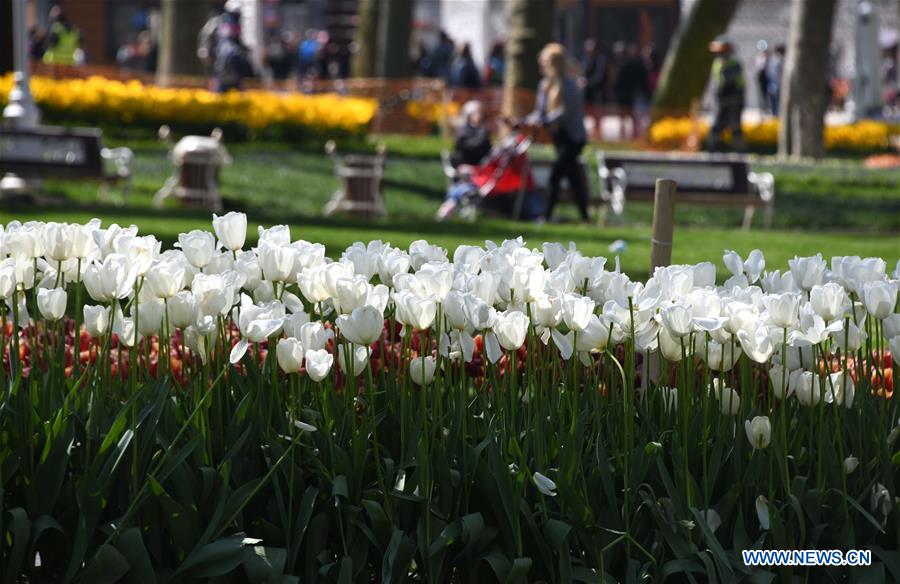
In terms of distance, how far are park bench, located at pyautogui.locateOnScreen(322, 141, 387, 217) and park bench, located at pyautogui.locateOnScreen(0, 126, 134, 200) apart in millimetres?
1998

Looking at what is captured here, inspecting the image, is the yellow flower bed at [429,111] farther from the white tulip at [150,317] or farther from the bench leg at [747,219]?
the white tulip at [150,317]

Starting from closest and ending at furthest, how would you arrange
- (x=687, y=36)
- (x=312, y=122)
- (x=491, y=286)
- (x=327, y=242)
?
(x=491, y=286) → (x=327, y=242) → (x=312, y=122) → (x=687, y=36)

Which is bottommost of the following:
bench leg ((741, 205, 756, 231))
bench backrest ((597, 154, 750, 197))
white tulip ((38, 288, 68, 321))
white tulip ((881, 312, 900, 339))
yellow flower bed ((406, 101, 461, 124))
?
bench leg ((741, 205, 756, 231))

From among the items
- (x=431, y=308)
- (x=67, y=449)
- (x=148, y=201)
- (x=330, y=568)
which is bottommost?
(x=148, y=201)

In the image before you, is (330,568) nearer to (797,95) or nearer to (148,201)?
(148,201)

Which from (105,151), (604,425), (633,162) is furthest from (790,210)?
(604,425)

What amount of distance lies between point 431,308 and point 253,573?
25.2 inches

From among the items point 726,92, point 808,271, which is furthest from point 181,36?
point 808,271

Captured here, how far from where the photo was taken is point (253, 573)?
316 centimetres

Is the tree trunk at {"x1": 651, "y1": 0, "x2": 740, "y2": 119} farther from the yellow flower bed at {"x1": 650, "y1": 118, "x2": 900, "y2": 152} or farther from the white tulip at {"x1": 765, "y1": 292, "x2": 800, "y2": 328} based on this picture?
the white tulip at {"x1": 765, "y1": 292, "x2": 800, "y2": 328}

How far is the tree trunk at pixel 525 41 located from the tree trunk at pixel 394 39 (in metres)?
2.81

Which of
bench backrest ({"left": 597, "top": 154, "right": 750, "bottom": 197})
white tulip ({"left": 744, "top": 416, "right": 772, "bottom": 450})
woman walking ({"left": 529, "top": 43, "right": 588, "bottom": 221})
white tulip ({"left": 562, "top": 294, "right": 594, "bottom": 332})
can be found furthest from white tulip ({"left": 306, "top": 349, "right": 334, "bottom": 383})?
bench backrest ({"left": 597, "top": 154, "right": 750, "bottom": 197})

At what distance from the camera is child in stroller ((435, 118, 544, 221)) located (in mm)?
14992

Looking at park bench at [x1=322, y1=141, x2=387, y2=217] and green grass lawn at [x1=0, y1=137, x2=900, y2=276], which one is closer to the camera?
green grass lawn at [x1=0, y1=137, x2=900, y2=276]
